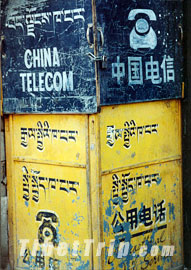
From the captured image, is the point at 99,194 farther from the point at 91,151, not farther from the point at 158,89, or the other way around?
the point at 158,89

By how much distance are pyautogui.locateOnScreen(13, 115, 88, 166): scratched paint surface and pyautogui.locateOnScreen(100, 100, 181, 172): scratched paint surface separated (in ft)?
0.62

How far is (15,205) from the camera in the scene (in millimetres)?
4551

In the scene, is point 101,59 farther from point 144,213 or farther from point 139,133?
point 144,213

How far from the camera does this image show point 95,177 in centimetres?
394

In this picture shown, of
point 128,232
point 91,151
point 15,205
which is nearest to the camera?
point 91,151

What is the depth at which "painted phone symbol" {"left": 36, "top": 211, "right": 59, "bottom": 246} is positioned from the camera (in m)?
4.27

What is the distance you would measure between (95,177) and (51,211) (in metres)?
0.58

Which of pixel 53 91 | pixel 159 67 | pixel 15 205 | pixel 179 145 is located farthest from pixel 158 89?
pixel 15 205

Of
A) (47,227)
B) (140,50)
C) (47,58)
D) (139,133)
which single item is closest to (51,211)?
(47,227)

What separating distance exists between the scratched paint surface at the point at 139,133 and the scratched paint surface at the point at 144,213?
0.10 m

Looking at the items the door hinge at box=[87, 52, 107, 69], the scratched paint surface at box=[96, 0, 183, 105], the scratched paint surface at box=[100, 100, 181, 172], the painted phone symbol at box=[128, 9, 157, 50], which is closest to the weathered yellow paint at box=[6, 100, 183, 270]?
the scratched paint surface at box=[100, 100, 181, 172]

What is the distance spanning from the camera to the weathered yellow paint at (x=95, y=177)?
3.99 metres

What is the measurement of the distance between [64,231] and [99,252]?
38 cm

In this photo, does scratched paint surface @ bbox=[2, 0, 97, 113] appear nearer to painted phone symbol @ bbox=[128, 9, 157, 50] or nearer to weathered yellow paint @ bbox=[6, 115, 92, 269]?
weathered yellow paint @ bbox=[6, 115, 92, 269]
